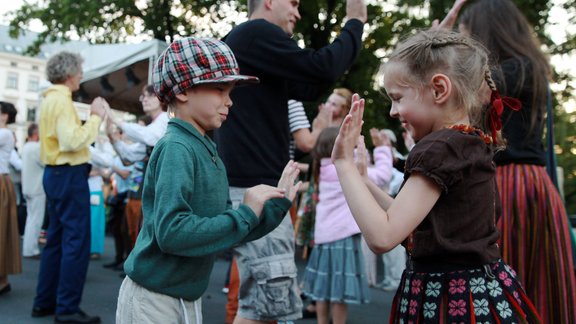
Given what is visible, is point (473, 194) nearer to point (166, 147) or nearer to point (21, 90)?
point (166, 147)

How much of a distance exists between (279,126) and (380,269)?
625cm

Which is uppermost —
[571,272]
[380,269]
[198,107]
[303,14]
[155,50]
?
[303,14]

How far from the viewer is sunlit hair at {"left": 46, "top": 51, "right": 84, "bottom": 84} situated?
169 inches

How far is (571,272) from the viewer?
99.9 inches

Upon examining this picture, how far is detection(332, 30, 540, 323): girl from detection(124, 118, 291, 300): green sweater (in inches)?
14.4

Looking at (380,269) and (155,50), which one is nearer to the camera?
(155,50)

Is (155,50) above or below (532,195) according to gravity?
above

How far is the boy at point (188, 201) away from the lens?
5.47 ft

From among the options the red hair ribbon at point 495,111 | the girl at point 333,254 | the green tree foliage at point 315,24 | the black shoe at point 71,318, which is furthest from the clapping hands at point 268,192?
the green tree foliage at point 315,24

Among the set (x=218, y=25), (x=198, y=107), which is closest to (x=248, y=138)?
(x=198, y=107)

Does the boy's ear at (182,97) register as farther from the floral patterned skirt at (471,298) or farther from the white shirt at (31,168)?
the white shirt at (31,168)

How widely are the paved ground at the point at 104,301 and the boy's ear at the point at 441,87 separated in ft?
10.9

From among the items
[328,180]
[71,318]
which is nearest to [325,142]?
[328,180]

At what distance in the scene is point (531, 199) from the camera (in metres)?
2.57
